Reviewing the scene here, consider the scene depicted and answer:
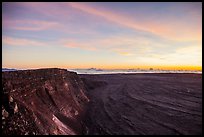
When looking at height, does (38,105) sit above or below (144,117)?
above

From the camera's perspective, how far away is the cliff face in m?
7.41

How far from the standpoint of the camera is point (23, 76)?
410 inches

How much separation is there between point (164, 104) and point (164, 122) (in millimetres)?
5228

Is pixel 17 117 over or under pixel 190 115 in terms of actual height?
over

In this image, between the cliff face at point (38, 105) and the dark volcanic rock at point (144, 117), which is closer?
the cliff face at point (38, 105)

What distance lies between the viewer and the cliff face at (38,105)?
741cm

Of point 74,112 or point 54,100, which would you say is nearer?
point 54,100

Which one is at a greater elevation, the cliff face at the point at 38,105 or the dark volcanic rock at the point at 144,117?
the cliff face at the point at 38,105

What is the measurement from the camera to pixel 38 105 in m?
10.5

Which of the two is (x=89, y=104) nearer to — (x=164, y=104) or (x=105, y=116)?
(x=105, y=116)

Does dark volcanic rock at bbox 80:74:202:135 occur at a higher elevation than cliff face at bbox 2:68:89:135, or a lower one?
lower

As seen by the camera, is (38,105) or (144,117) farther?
(144,117)

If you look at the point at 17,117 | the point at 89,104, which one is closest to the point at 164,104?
the point at 89,104

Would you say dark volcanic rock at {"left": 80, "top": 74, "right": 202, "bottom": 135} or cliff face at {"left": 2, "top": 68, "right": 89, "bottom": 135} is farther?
dark volcanic rock at {"left": 80, "top": 74, "right": 202, "bottom": 135}
